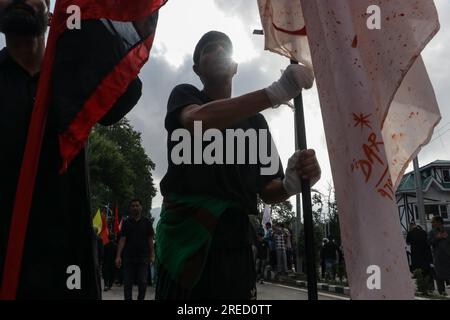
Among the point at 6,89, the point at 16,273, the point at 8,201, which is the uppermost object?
the point at 6,89

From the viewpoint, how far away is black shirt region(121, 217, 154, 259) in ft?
23.0

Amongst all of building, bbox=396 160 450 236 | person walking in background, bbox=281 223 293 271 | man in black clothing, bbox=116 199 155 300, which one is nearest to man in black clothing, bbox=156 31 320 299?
man in black clothing, bbox=116 199 155 300

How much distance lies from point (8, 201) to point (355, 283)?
119cm

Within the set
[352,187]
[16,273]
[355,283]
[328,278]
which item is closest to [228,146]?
[352,187]

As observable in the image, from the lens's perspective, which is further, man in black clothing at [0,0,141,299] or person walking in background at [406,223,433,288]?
person walking in background at [406,223,433,288]

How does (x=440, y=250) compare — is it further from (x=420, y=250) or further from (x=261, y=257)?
(x=261, y=257)

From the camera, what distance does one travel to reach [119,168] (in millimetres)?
40750

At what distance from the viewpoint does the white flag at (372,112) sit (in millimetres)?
1520

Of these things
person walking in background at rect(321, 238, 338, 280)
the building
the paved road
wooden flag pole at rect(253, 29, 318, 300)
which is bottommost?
the paved road

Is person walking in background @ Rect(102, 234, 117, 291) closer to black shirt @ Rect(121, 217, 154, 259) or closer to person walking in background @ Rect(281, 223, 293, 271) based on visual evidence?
black shirt @ Rect(121, 217, 154, 259)

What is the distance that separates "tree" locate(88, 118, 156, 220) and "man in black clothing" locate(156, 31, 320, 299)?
29483 millimetres
